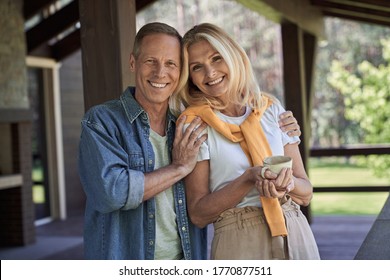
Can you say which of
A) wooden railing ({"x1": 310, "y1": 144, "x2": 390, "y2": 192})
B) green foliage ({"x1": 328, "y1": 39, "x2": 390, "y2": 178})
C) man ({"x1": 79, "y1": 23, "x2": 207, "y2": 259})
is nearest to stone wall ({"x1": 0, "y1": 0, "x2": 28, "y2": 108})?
wooden railing ({"x1": 310, "y1": 144, "x2": 390, "y2": 192})

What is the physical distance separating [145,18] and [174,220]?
15.5 meters

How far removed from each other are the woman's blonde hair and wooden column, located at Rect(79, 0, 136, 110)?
14.1 inches

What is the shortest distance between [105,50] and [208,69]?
1.66 ft

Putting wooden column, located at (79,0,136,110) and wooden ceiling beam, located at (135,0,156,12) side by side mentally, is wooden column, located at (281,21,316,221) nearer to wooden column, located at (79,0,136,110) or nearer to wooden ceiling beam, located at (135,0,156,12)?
wooden ceiling beam, located at (135,0,156,12)

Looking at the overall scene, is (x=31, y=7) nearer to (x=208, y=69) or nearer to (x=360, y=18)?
(x=360, y=18)

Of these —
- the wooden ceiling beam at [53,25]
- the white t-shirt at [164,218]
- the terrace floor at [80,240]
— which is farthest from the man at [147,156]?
the wooden ceiling beam at [53,25]

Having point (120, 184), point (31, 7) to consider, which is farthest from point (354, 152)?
point (120, 184)

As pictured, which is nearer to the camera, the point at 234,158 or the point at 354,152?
the point at 234,158

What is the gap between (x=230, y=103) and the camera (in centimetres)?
218

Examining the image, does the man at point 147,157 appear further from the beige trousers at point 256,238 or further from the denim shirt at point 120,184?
the beige trousers at point 256,238

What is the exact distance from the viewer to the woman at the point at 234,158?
82.3 inches

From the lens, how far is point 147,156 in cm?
212

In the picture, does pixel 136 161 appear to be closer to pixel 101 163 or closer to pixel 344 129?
pixel 101 163
